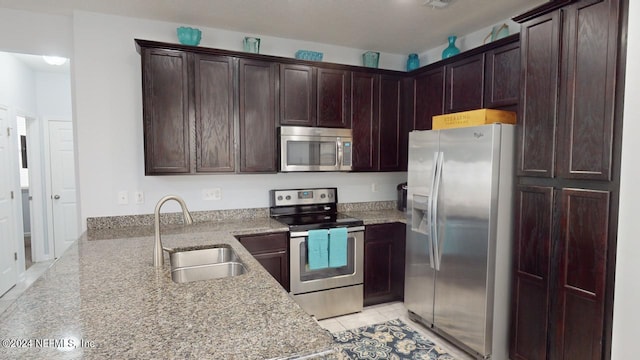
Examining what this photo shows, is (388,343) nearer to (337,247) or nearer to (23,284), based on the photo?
(337,247)

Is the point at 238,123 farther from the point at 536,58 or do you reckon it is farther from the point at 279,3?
the point at 536,58

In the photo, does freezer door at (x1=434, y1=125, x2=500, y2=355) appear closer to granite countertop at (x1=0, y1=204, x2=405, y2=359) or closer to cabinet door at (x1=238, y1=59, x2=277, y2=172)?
cabinet door at (x1=238, y1=59, x2=277, y2=172)

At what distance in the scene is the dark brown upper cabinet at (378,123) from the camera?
345 cm

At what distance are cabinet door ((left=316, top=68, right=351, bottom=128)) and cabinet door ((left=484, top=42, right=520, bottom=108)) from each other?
124 cm

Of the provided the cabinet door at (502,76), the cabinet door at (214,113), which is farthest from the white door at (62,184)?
the cabinet door at (502,76)

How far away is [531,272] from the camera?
7.47 ft

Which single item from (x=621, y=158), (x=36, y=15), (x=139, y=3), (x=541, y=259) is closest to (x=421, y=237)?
(x=541, y=259)

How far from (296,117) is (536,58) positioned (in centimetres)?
191

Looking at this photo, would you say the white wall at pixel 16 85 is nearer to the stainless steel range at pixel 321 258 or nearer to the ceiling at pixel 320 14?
the ceiling at pixel 320 14

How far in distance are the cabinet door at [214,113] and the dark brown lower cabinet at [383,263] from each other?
4.99 feet

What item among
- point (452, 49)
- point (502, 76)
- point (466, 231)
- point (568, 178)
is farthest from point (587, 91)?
point (452, 49)

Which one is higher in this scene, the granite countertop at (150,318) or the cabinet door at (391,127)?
the cabinet door at (391,127)

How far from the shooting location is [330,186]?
3.73 meters

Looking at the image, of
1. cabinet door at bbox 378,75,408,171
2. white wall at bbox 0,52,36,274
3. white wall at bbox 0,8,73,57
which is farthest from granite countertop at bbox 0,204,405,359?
white wall at bbox 0,52,36,274
